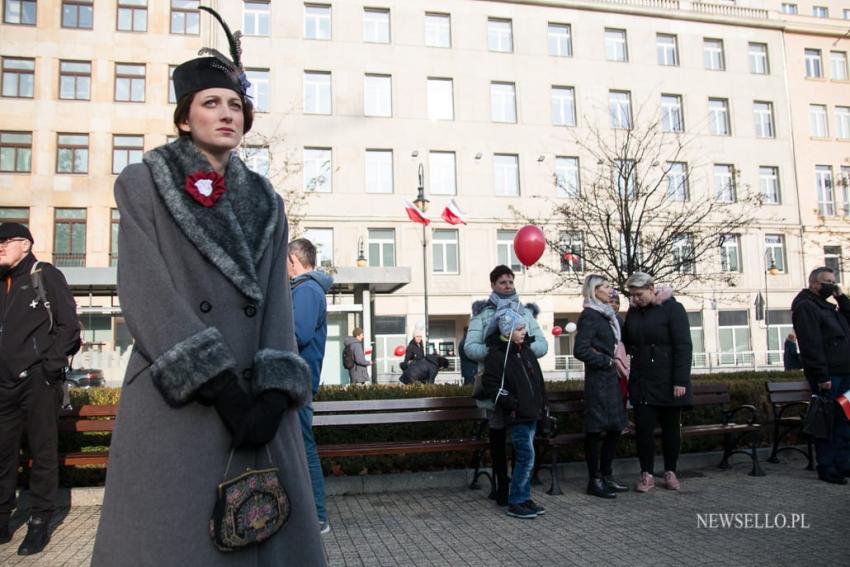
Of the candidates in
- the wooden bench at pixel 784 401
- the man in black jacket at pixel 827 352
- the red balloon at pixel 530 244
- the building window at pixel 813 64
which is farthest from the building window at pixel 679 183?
the man in black jacket at pixel 827 352

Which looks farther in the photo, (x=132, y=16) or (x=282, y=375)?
(x=132, y=16)

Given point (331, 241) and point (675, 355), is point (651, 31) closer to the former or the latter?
point (331, 241)

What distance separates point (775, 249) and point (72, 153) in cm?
3996

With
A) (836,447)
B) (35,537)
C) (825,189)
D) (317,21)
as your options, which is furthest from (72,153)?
(825,189)

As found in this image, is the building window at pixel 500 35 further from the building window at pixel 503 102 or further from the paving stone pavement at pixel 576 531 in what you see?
the paving stone pavement at pixel 576 531


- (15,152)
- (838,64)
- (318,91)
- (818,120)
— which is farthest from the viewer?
Result: (838,64)

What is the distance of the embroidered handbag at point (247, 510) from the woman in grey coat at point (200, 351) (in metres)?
0.04

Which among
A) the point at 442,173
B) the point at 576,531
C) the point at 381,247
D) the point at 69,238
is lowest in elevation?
the point at 576,531

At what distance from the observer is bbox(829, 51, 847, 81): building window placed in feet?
148

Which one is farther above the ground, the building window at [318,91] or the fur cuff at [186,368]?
the building window at [318,91]

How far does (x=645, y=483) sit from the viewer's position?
723cm

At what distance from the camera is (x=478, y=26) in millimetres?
37812

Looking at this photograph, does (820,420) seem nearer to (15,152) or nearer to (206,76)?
(206,76)

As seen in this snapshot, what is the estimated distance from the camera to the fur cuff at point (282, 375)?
2.13 meters
